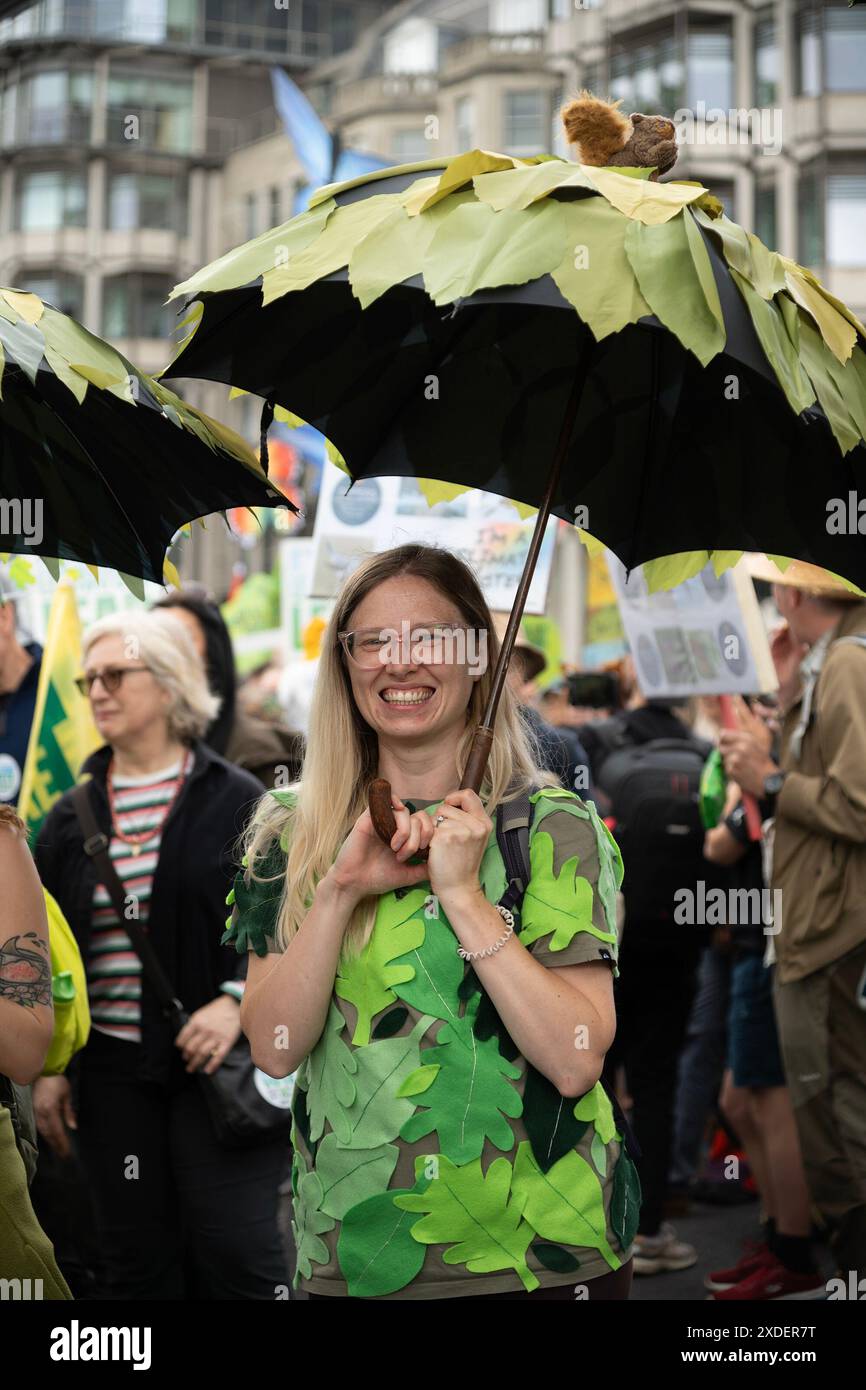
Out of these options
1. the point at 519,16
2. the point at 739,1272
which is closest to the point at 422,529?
the point at 739,1272

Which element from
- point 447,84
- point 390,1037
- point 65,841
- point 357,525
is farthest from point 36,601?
point 447,84

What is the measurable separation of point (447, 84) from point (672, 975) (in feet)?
141

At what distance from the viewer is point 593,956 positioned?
2590 mm

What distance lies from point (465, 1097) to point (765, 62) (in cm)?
3840

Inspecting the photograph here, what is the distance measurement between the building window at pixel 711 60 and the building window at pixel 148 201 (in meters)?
19.6

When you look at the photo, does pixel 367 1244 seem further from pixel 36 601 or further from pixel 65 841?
pixel 36 601

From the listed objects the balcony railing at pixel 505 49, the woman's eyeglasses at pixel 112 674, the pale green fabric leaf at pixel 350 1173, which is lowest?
the pale green fabric leaf at pixel 350 1173

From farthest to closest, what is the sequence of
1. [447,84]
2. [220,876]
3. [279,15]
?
[279,15] → [447,84] → [220,876]

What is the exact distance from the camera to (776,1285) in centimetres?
535

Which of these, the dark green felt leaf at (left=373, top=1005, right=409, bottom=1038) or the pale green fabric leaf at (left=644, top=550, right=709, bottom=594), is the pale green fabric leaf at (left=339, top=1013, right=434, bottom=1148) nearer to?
the dark green felt leaf at (left=373, top=1005, right=409, bottom=1038)

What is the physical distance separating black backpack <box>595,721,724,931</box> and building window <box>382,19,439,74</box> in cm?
4423

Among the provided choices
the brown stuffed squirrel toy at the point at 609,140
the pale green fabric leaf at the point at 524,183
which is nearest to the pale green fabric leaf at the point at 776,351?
the pale green fabric leaf at the point at 524,183

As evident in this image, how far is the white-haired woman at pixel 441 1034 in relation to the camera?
252cm

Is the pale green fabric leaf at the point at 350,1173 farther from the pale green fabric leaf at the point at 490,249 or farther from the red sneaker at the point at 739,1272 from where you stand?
the red sneaker at the point at 739,1272
